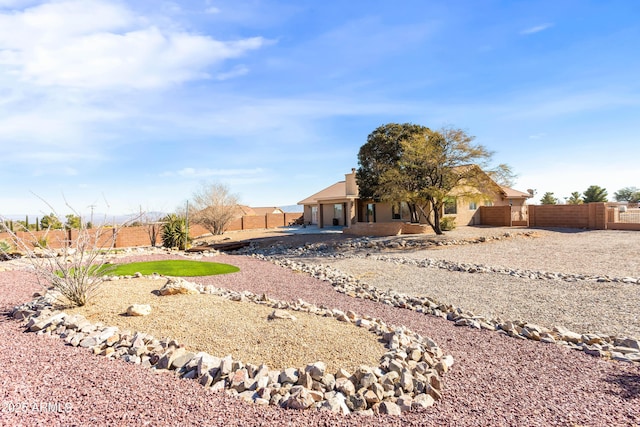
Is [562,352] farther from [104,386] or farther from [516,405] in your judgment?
[104,386]

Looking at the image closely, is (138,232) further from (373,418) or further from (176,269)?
(373,418)

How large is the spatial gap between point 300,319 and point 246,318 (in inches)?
31.3

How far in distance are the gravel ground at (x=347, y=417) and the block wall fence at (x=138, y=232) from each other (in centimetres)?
322

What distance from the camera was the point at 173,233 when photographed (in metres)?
18.9

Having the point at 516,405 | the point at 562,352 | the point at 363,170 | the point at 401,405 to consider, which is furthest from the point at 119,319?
the point at 363,170

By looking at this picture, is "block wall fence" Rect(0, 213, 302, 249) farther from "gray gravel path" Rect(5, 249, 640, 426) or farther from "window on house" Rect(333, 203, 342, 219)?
"window on house" Rect(333, 203, 342, 219)

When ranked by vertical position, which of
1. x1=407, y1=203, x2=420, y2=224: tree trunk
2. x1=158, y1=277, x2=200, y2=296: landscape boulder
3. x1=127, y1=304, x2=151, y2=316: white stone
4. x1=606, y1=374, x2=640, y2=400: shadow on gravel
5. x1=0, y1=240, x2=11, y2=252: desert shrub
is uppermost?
x1=407, y1=203, x2=420, y2=224: tree trunk

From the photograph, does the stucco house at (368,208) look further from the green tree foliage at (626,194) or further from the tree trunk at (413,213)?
the green tree foliage at (626,194)

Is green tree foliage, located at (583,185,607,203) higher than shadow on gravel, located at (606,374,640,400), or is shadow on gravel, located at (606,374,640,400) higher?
green tree foliage, located at (583,185,607,203)

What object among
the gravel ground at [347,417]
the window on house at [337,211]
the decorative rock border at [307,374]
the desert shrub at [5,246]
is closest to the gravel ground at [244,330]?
the decorative rock border at [307,374]

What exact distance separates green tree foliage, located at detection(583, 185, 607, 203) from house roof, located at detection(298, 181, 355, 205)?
29.0m

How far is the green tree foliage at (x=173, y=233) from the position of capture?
18812 millimetres

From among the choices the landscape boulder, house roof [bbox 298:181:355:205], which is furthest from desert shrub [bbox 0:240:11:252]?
house roof [bbox 298:181:355:205]

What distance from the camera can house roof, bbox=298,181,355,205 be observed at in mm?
29625
